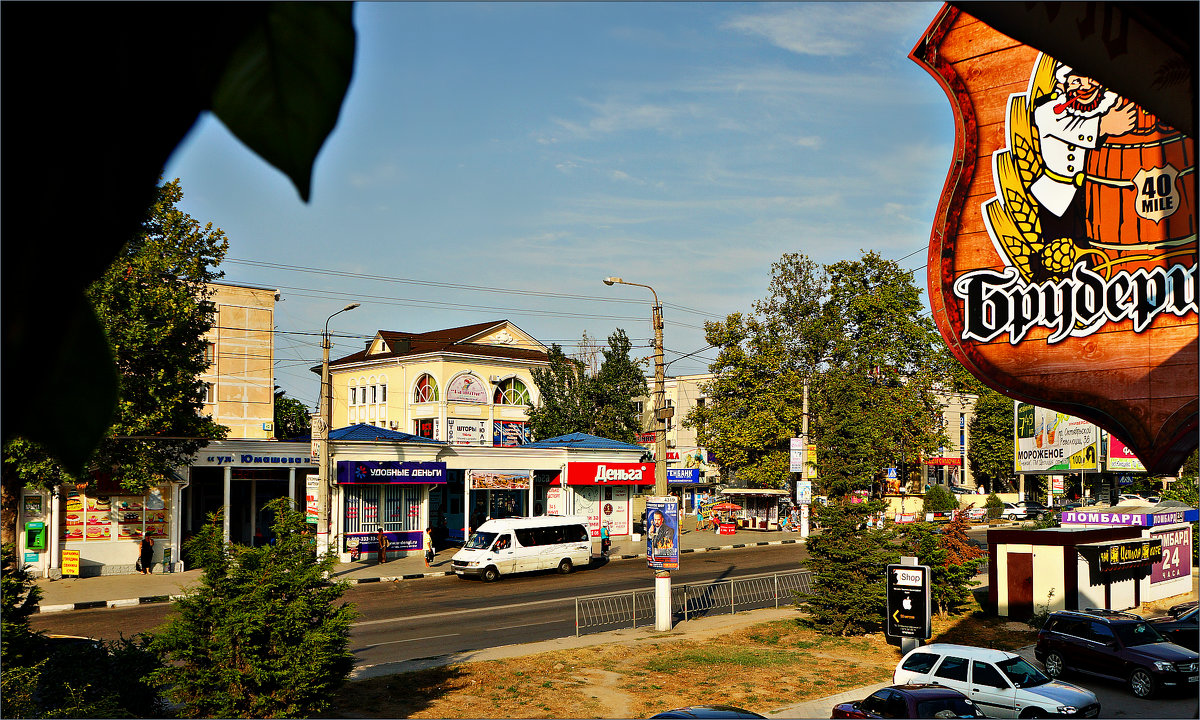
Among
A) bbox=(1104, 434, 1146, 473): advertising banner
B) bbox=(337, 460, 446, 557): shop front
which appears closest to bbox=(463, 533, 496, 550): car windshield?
bbox=(337, 460, 446, 557): shop front

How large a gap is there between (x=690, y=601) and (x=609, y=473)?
17.5 m

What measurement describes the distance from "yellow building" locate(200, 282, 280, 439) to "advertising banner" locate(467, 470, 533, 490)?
25929 mm

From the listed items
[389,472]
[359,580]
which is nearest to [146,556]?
[359,580]

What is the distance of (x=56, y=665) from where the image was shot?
34.1ft

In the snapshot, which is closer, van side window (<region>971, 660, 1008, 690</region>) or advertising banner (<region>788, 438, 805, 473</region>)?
van side window (<region>971, 660, 1008, 690</region>)

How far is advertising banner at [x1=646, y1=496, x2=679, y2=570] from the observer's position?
20.9 meters

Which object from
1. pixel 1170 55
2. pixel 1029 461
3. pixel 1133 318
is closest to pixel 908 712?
pixel 1133 318

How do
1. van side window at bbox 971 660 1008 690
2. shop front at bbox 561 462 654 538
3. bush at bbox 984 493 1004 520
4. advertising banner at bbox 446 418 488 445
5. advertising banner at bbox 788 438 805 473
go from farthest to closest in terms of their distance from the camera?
bush at bbox 984 493 1004 520
advertising banner at bbox 446 418 488 445
advertising banner at bbox 788 438 805 473
shop front at bbox 561 462 654 538
van side window at bbox 971 660 1008 690

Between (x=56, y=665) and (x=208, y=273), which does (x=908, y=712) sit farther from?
(x=208, y=273)

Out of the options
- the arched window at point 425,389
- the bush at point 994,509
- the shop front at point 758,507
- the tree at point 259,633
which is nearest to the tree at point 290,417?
the arched window at point 425,389

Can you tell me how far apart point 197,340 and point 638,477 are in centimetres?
2189

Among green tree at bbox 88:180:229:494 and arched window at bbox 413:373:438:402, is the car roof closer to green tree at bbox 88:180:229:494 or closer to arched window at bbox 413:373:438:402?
green tree at bbox 88:180:229:494

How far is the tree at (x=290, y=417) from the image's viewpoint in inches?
2891

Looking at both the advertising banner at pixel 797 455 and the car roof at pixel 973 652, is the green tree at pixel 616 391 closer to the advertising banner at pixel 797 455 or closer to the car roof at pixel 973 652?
the advertising banner at pixel 797 455
